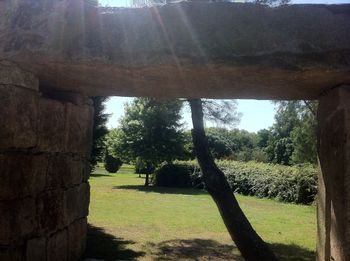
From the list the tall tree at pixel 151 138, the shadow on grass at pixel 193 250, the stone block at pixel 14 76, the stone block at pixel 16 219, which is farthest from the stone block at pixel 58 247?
the tall tree at pixel 151 138

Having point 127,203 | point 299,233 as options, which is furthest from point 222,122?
point 127,203

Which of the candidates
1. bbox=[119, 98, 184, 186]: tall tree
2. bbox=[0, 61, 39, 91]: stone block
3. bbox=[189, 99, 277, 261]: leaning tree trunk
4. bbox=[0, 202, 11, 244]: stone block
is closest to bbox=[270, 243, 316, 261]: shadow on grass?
bbox=[189, 99, 277, 261]: leaning tree trunk

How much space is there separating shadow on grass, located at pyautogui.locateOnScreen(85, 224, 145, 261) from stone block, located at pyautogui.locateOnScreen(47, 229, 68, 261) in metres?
2.65

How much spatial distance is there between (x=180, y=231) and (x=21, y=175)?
7376mm

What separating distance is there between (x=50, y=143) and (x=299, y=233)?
879 cm

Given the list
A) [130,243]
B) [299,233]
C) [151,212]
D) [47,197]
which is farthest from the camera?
[151,212]

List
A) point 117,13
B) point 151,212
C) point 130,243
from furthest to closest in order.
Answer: point 151,212, point 130,243, point 117,13

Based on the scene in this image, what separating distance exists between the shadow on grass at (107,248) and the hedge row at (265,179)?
11.2 m

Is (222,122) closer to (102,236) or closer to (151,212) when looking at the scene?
(102,236)

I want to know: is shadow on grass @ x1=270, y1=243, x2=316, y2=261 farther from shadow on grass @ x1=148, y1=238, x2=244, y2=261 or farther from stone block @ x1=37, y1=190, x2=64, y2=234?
stone block @ x1=37, y1=190, x2=64, y2=234

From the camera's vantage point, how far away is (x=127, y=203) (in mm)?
14742

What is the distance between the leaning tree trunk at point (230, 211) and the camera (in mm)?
5273

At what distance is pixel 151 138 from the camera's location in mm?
24078

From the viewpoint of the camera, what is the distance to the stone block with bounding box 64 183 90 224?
3.21m
